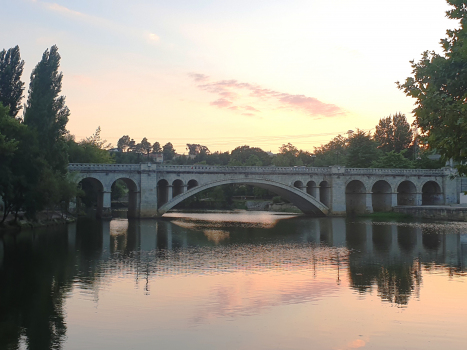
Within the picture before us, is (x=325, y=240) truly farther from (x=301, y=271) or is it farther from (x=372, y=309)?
(x=372, y=309)

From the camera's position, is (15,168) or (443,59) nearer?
(443,59)

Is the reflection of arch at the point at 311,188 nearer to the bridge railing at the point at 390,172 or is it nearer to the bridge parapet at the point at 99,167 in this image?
the bridge railing at the point at 390,172

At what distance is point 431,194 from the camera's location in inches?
2916

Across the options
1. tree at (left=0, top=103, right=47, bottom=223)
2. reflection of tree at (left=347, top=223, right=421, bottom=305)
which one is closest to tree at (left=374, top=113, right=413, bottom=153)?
reflection of tree at (left=347, top=223, right=421, bottom=305)

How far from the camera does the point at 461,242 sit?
33812 mm

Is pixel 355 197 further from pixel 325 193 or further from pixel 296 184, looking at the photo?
pixel 296 184

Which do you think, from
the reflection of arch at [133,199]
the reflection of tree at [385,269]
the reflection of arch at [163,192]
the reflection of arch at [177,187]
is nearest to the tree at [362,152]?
the reflection of arch at [177,187]

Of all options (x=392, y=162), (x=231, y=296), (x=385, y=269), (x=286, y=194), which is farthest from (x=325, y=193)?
(x=231, y=296)

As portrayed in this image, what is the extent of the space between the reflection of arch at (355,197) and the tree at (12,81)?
4494 cm

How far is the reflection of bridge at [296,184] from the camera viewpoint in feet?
188

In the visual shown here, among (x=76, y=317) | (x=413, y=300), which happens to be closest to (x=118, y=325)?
(x=76, y=317)

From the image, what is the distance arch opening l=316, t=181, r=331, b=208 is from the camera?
66.9 metres

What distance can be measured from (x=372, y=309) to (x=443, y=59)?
1039 cm

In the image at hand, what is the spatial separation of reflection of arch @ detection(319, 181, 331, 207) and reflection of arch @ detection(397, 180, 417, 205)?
41.7 ft
